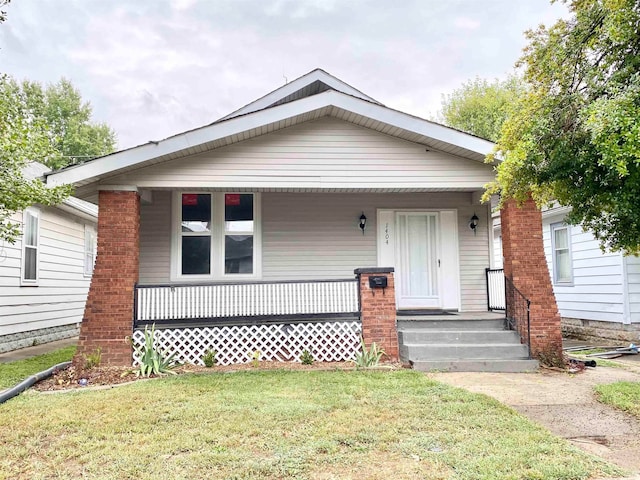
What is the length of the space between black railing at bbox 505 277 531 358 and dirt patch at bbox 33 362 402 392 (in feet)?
7.22

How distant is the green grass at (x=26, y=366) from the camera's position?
6.59m

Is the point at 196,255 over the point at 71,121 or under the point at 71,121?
under

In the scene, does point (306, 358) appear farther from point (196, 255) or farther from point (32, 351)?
point (32, 351)

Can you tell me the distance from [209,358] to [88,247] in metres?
8.53

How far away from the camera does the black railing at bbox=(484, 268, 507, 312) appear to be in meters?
8.87

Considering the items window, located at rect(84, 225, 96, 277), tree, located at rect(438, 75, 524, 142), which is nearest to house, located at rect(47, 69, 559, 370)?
window, located at rect(84, 225, 96, 277)

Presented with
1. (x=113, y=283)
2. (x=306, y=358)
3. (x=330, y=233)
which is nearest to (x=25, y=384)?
(x=113, y=283)

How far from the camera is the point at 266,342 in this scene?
301 inches

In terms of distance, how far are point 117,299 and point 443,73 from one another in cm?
3224

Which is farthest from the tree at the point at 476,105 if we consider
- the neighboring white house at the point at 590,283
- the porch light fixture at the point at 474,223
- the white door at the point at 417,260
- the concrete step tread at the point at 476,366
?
the concrete step tread at the point at 476,366

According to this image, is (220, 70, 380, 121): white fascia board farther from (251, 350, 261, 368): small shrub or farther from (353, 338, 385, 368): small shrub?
(353, 338, 385, 368): small shrub

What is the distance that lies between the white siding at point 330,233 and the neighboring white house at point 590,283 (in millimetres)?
2090

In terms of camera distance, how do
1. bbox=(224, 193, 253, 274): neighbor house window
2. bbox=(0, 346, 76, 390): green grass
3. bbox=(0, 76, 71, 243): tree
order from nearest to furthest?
bbox=(0, 76, 71, 243): tree, bbox=(0, 346, 76, 390): green grass, bbox=(224, 193, 253, 274): neighbor house window

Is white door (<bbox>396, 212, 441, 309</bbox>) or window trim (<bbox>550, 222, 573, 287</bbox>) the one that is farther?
window trim (<bbox>550, 222, 573, 287</bbox>)
